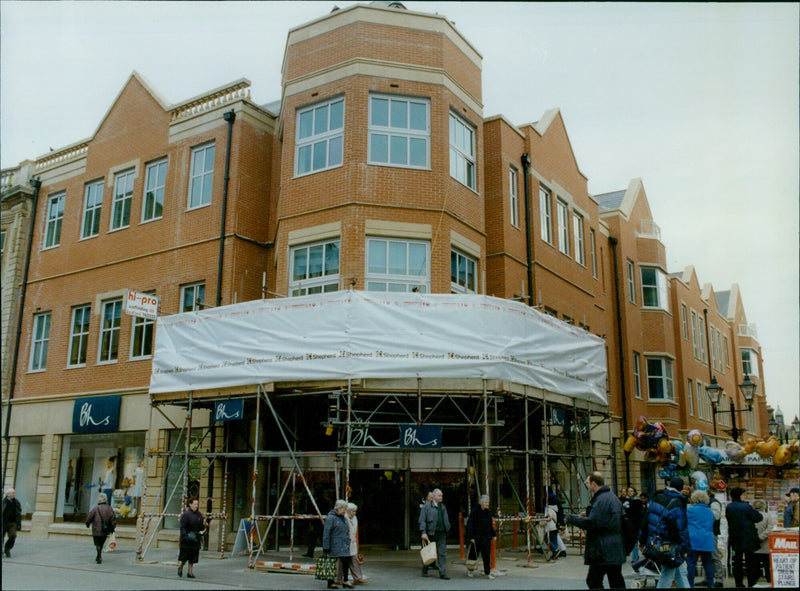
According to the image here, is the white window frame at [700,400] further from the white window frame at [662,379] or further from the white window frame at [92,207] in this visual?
the white window frame at [92,207]

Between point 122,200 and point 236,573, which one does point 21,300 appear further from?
point 236,573

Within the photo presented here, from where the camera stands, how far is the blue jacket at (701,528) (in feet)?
39.0

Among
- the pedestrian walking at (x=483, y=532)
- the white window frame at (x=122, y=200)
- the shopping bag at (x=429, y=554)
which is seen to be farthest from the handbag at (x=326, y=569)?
the white window frame at (x=122, y=200)

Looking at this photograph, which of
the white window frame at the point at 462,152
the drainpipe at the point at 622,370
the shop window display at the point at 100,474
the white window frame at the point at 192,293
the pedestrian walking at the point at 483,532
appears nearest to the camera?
the pedestrian walking at the point at 483,532

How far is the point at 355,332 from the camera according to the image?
15570 mm

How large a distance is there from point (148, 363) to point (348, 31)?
10.9 meters

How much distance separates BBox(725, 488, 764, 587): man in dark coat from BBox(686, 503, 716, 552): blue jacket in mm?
984

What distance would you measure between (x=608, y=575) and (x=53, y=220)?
2364cm

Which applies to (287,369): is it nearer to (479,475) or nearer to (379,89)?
(479,475)

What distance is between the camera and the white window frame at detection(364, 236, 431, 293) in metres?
17.5

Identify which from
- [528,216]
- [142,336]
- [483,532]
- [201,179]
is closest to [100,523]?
[142,336]

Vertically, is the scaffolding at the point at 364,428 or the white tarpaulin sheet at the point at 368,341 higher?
the white tarpaulin sheet at the point at 368,341

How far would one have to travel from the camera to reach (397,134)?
60.6 ft

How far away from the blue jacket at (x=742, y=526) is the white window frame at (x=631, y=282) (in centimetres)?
1947
